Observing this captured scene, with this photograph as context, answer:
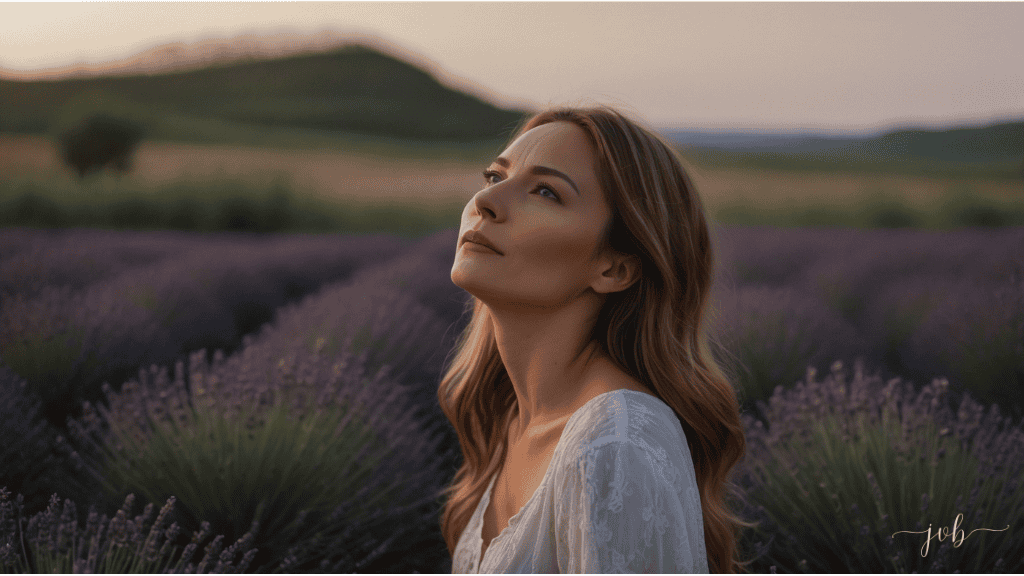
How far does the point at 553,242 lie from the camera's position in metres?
0.92

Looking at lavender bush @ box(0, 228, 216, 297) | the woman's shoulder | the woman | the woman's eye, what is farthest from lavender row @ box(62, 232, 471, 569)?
the woman's eye

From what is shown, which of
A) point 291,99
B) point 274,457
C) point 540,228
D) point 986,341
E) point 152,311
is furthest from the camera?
point 291,99

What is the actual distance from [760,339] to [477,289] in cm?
261

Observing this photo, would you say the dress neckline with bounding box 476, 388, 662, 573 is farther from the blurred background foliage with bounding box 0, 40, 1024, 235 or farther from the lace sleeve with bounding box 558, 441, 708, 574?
the blurred background foliage with bounding box 0, 40, 1024, 235

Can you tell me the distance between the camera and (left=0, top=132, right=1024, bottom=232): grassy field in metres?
2.97

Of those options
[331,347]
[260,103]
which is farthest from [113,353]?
[260,103]

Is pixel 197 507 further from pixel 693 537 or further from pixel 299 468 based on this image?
pixel 693 537

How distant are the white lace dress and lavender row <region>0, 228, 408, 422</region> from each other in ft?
6.74

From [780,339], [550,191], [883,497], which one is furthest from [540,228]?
[780,339]

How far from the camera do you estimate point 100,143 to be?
3125 millimetres

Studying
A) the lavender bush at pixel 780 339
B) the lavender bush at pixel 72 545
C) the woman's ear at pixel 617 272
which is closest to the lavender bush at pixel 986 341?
the lavender bush at pixel 780 339

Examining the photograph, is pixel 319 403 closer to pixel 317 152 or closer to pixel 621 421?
pixel 621 421

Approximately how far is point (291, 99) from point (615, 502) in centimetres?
405

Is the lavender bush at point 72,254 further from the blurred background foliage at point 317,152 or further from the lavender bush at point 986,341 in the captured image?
the lavender bush at point 986,341
